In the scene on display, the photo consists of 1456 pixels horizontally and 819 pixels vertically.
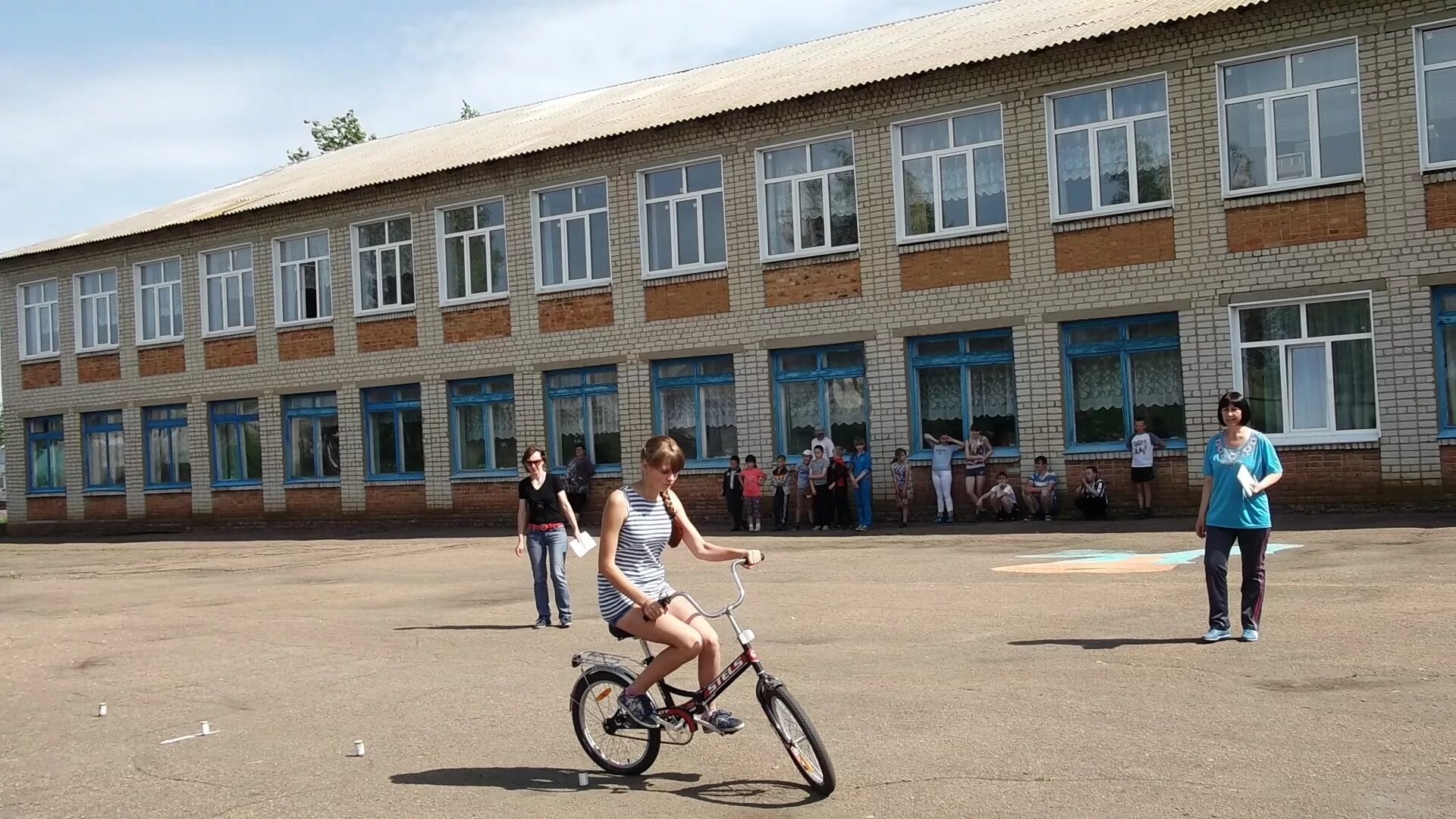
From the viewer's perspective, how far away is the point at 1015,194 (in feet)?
74.2

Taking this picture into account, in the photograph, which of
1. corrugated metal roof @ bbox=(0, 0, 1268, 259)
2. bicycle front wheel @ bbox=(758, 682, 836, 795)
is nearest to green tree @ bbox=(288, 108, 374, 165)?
corrugated metal roof @ bbox=(0, 0, 1268, 259)

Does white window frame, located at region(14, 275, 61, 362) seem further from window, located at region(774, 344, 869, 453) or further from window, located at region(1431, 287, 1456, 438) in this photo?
window, located at region(1431, 287, 1456, 438)

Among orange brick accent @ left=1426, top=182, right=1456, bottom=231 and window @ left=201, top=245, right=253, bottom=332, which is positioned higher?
window @ left=201, top=245, right=253, bottom=332

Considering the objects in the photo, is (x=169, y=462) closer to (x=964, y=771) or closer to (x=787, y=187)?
(x=787, y=187)

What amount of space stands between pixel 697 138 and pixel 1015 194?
6138mm

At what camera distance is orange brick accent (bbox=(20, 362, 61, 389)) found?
38.1 m

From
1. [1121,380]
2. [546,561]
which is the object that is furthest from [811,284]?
[546,561]

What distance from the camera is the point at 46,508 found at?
38.9m

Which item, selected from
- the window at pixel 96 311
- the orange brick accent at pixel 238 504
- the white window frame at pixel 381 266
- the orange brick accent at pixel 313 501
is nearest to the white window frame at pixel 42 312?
the window at pixel 96 311

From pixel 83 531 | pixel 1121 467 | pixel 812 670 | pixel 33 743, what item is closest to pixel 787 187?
pixel 1121 467

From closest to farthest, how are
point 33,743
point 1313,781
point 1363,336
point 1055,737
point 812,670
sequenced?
point 1313,781
point 1055,737
point 33,743
point 812,670
point 1363,336

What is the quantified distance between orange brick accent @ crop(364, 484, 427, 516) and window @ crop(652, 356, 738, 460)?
6.39 meters

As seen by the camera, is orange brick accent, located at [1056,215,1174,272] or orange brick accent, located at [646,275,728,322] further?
orange brick accent, located at [646,275,728,322]

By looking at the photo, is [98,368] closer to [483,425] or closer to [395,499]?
[395,499]
